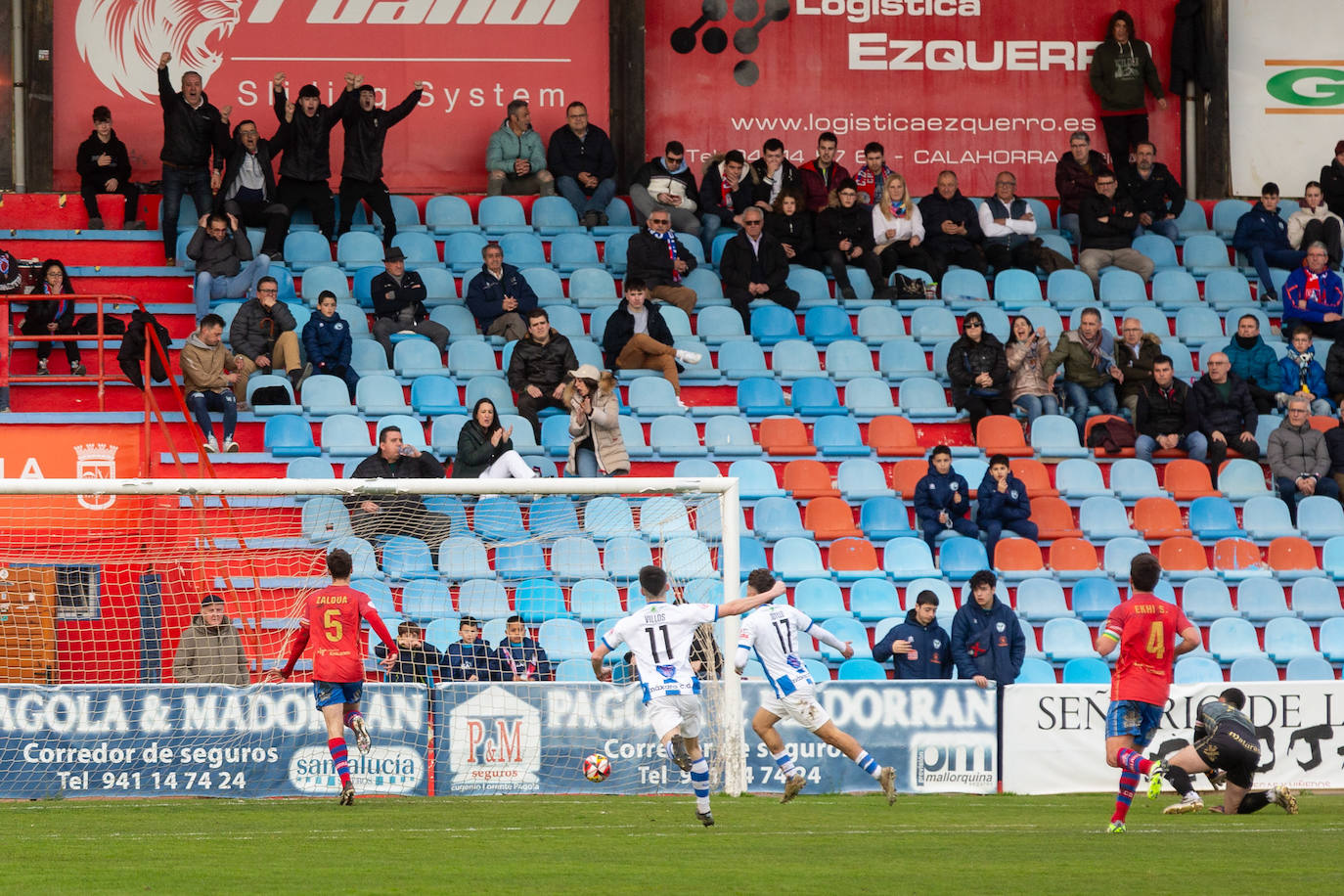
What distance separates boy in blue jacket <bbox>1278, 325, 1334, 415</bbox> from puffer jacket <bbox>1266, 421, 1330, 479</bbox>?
1.10 meters

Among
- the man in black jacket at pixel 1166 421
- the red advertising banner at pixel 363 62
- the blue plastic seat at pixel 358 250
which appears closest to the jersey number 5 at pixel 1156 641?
the man in black jacket at pixel 1166 421

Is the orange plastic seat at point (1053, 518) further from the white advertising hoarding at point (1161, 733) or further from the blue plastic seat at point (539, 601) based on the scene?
the blue plastic seat at point (539, 601)

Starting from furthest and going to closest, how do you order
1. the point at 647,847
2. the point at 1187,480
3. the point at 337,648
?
the point at 1187,480
the point at 337,648
the point at 647,847

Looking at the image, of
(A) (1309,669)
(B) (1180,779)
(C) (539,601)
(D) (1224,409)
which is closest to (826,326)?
(D) (1224,409)

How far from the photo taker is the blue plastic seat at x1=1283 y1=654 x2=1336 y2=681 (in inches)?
587

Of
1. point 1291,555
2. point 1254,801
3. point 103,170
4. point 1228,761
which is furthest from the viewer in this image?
point 103,170

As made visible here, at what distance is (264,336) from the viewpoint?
655 inches

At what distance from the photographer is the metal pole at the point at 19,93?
19312mm

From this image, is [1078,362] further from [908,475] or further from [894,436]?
[908,475]

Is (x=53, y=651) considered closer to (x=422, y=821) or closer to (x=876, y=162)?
(x=422, y=821)

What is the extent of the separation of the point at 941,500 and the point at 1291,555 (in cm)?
353

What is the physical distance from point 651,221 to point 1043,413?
4.66m

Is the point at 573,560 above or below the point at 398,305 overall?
below

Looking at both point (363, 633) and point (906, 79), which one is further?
point (906, 79)
